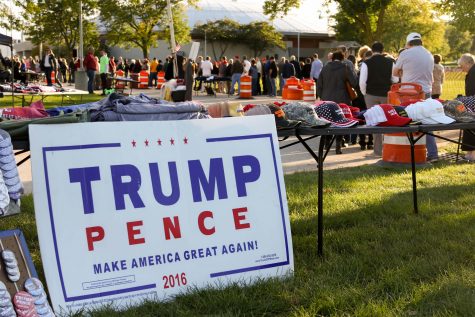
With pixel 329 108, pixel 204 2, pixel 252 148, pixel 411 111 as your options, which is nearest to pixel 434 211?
pixel 411 111

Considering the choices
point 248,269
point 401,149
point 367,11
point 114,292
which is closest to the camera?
point 114,292

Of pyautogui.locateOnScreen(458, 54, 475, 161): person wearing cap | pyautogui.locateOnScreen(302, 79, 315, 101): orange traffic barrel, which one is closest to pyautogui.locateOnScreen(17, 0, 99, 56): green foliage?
pyautogui.locateOnScreen(302, 79, 315, 101): orange traffic barrel

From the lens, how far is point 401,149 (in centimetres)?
1014

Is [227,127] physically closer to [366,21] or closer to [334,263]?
[334,263]

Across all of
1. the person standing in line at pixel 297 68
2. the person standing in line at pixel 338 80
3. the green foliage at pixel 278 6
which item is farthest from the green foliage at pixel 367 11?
the person standing in line at pixel 338 80

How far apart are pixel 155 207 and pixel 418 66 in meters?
7.74

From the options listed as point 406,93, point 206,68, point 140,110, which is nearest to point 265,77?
point 206,68

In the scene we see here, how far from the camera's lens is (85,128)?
388 centimetres

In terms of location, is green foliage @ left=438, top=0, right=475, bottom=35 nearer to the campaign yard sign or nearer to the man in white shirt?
the man in white shirt

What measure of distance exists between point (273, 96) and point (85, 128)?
26.1m

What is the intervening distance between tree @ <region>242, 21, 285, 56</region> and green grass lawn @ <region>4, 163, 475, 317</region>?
67.8 m

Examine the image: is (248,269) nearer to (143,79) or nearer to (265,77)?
(265,77)

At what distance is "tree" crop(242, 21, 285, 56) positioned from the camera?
74438mm

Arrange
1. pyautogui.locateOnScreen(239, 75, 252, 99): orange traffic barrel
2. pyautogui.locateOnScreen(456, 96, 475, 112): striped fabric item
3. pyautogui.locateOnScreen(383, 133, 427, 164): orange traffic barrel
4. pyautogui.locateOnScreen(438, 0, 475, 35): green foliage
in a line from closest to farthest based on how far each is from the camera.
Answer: pyautogui.locateOnScreen(456, 96, 475, 112): striped fabric item
pyautogui.locateOnScreen(383, 133, 427, 164): orange traffic barrel
pyautogui.locateOnScreen(239, 75, 252, 99): orange traffic barrel
pyautogui.locateOnScreen(438, 0, 475, 35): green foliage
